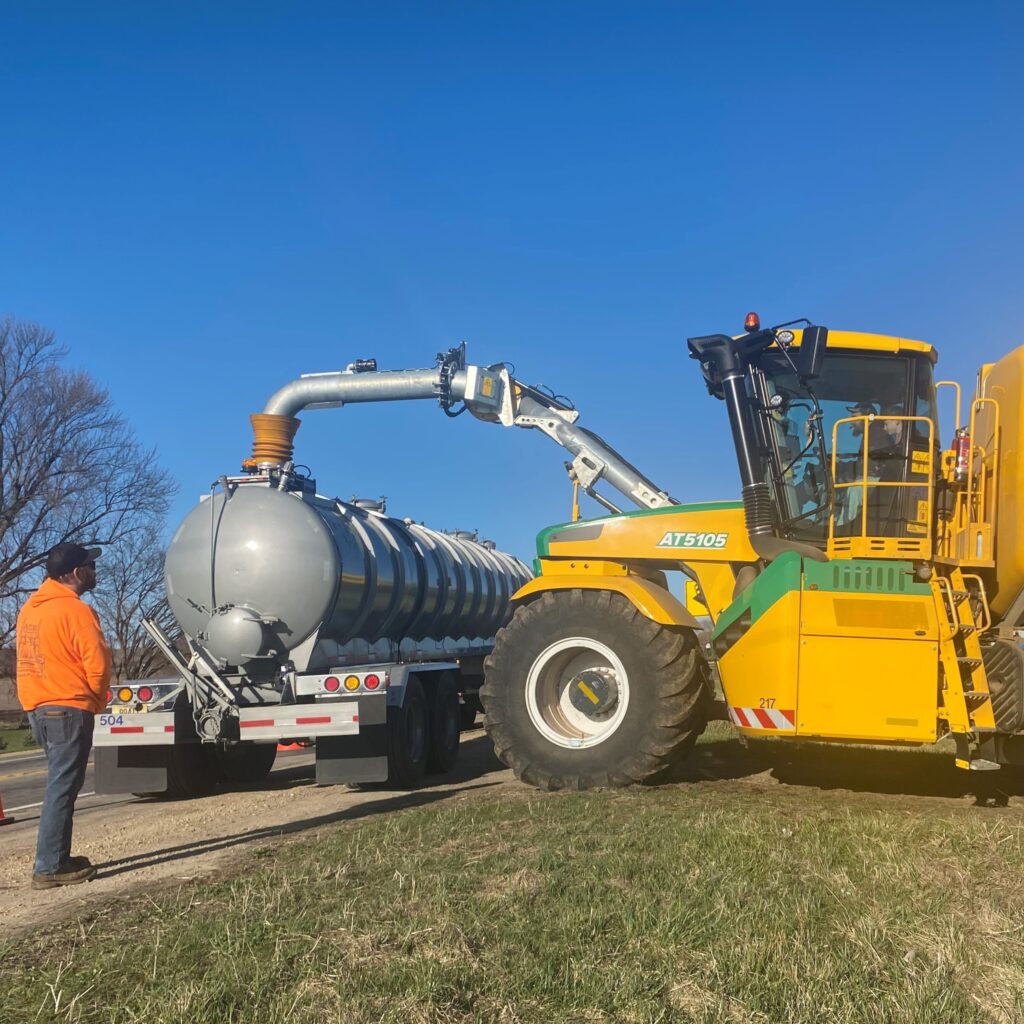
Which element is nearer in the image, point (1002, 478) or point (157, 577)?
point (1002, 478)

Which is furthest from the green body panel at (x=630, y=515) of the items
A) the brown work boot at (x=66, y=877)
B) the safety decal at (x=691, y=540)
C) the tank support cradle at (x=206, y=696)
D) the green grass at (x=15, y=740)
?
the green grass at (x=15, y=740)

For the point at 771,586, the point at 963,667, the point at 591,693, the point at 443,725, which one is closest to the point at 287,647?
the point at 443,725

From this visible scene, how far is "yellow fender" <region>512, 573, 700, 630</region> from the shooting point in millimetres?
7492

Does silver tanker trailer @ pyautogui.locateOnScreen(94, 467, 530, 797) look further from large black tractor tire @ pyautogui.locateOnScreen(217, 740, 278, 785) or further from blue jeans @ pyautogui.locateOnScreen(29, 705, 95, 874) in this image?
blue jeans @ pyautogui.locateOnScreen(29, 705, 95, 874)

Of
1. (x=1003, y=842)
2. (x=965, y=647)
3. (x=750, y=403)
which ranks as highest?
(x=750, y=403)

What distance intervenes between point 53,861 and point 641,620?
4276mm

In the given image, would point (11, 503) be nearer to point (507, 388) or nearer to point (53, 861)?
point (507, 388)

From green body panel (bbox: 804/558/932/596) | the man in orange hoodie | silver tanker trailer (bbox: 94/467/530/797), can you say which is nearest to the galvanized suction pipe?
silver tanker trailer (bbox: 94/467/530/797)

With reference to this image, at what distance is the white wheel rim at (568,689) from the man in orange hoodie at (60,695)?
10.9 ft

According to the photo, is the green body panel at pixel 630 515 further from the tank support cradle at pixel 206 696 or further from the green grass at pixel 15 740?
the green grass at pixel 15 740

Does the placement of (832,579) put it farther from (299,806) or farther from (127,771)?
(127,771)

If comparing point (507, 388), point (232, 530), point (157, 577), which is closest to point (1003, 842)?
point (232, 530)

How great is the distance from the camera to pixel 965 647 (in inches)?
263

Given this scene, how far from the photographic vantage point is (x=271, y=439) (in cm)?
1112
